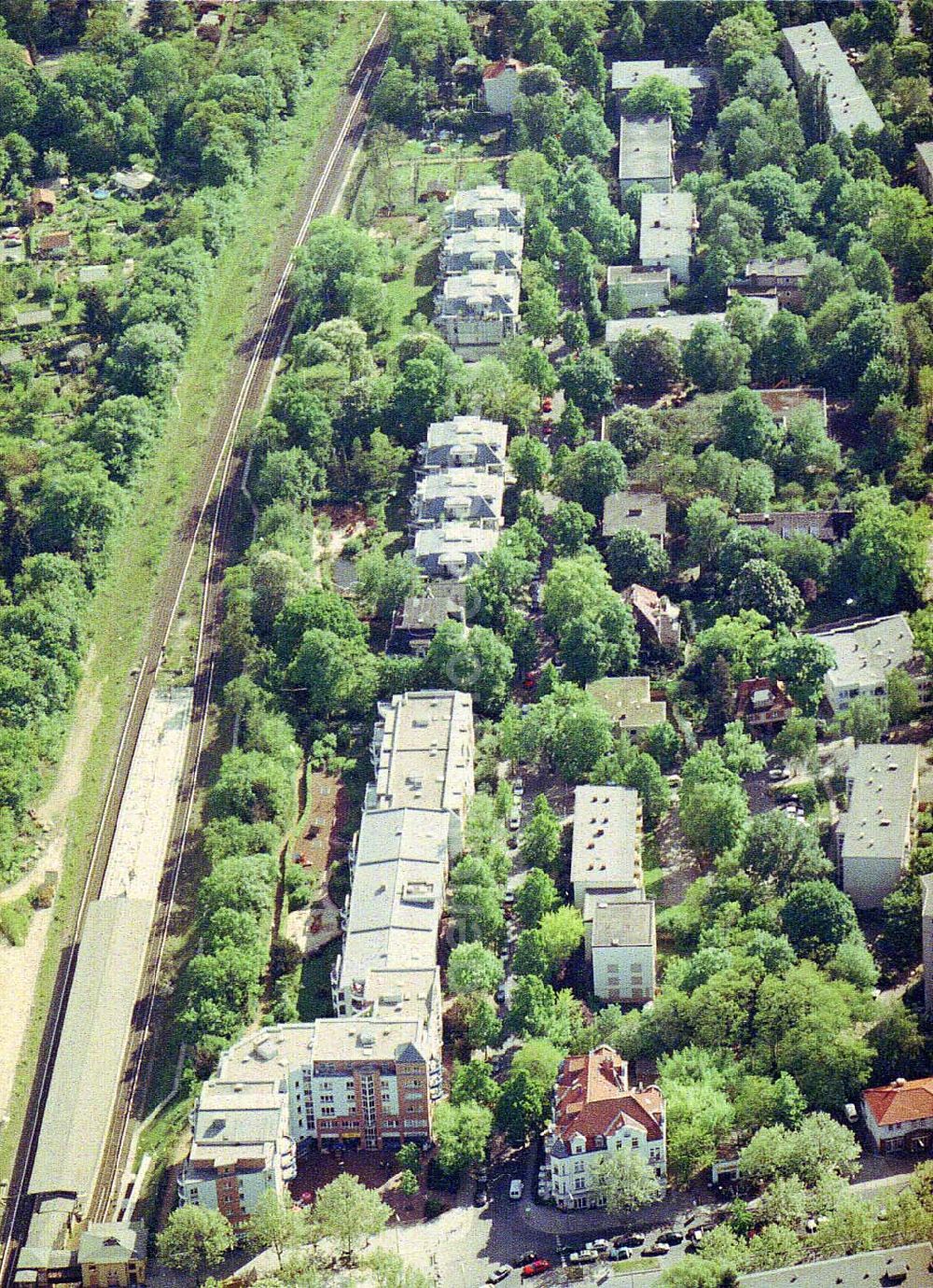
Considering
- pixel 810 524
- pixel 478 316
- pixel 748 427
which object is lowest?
pixel 810 524

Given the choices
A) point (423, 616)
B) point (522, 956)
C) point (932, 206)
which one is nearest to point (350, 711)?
point (423, 616)

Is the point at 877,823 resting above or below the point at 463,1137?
above

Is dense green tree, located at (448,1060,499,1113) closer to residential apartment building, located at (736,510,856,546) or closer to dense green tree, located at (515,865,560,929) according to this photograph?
dense green tree, located at (515,865,560,929)

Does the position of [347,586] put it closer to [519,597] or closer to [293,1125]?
[519,597]

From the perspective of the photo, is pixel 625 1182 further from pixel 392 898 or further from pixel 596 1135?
pixel 392 898

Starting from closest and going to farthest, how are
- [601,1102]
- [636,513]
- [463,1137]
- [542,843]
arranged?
[601,1102], [463,1137], [542,843], [636,513]

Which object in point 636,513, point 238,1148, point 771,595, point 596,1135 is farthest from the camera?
point 636,513

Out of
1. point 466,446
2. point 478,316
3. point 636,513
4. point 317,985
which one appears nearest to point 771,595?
point 636,513

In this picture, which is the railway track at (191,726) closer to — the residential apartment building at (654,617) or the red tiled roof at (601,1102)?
the red tiled roof at (601,1102)
